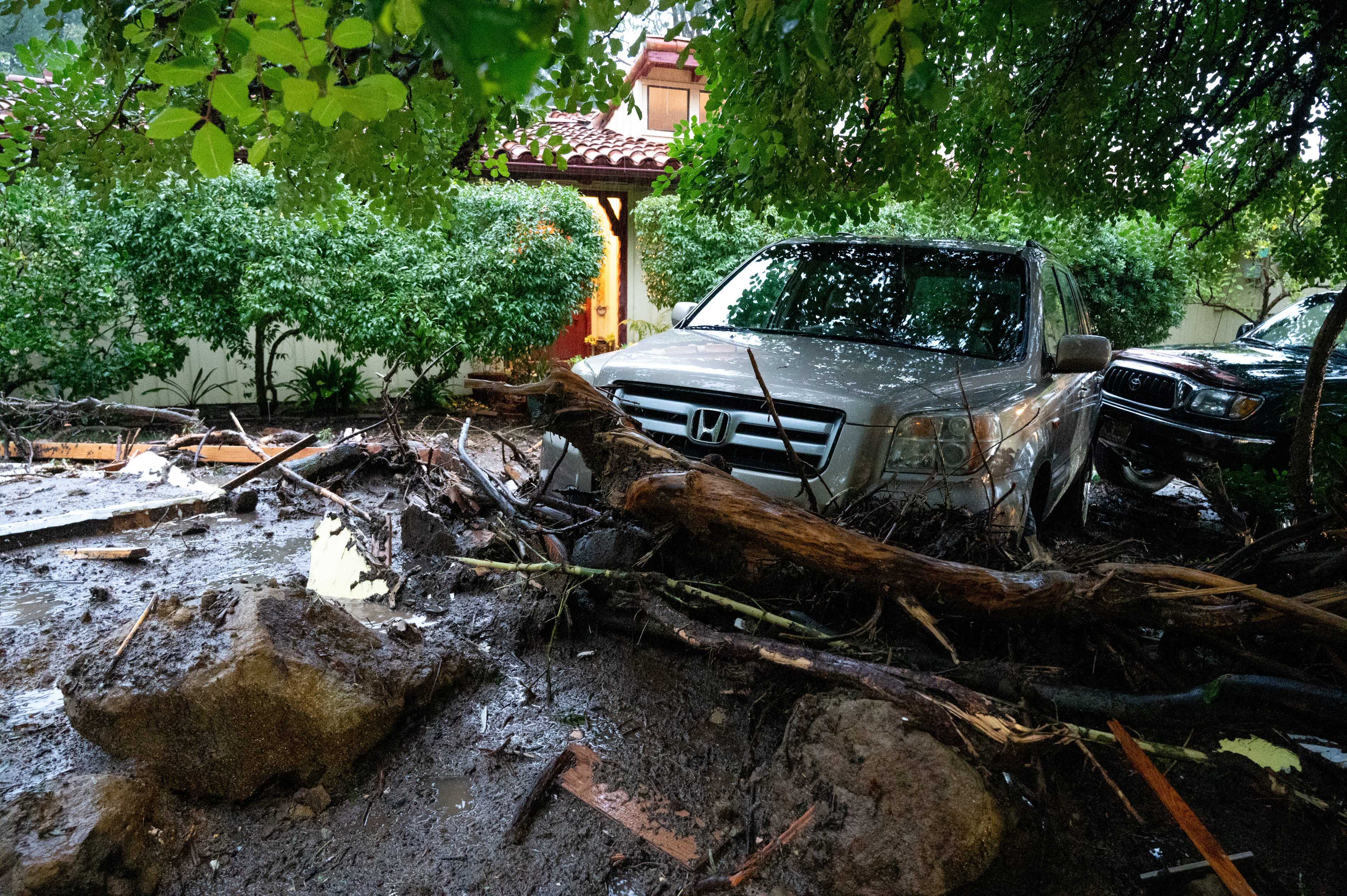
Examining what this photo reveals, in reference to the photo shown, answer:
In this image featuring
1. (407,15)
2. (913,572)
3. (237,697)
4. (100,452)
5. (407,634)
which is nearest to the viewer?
(407,15)

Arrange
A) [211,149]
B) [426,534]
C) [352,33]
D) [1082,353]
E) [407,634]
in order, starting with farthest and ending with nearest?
[426,534]
[1082,353]
[407,634]
[211,149]
[352,33]

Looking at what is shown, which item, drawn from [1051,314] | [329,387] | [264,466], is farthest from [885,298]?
[329,387]

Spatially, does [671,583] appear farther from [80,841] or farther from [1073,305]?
[1073,305]

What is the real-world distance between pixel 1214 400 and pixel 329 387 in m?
10.00

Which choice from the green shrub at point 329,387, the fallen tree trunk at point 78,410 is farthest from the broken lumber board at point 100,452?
the green shrub at point 329,387

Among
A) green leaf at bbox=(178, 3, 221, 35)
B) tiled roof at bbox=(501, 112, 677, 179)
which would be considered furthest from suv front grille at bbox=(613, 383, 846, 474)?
tiled roof at bbox=(501, 112, 677, 179)

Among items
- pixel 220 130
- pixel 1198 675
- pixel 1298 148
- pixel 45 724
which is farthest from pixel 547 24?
pixel 1298 148

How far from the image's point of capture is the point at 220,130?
163 centimetres

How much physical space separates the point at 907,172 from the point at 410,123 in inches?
130

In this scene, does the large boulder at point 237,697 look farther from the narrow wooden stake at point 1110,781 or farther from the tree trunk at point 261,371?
the tree trunk at point 261,371

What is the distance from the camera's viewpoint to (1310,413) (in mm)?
4039

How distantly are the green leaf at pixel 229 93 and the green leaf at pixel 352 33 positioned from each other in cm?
22

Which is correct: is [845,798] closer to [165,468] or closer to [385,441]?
[385,441]

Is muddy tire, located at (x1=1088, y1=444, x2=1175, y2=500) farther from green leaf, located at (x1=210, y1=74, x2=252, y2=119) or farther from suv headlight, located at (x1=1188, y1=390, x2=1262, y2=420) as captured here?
green leaf, located at (x1=210, y1=74, x2=252, y2=119)
